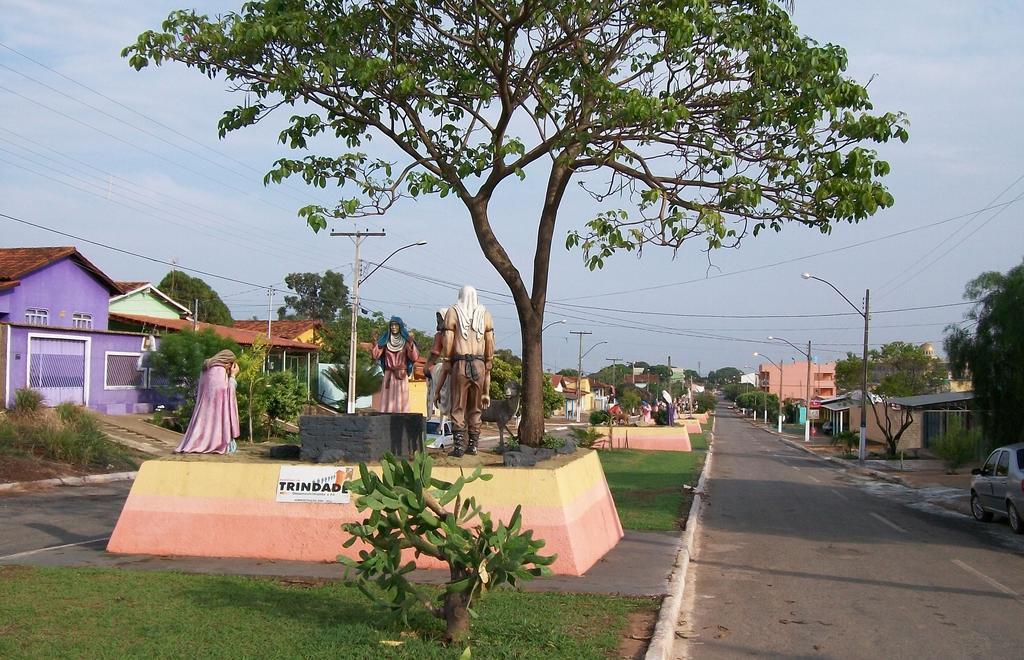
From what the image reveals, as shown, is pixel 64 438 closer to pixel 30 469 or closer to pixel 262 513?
pixel 30 469

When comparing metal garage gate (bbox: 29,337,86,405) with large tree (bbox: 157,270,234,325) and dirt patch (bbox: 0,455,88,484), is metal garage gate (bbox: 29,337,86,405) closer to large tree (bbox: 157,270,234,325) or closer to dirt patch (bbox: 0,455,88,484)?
dirt patch (bbox: 0,455,88,484)

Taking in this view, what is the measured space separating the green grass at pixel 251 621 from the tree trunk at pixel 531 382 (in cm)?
377

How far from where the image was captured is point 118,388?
32344 mm

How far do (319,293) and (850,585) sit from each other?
77.9 m

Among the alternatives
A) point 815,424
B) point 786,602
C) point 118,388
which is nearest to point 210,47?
point 786,602

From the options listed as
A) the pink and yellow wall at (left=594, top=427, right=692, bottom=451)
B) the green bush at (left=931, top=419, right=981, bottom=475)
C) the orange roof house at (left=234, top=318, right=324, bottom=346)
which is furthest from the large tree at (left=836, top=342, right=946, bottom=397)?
the orange roof house at (left=234, top=318, right=324, bottom=346)

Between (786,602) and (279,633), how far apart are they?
508 cm

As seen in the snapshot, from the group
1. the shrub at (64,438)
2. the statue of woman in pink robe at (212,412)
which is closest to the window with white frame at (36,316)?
the shrub at (64,438)

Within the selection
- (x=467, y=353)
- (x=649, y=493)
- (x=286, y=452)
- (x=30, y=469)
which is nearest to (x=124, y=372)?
(x=30, y=469)

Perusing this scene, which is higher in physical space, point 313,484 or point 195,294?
point 195,294

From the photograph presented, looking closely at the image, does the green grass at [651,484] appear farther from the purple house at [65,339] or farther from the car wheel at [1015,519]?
the purple house at [65,339]

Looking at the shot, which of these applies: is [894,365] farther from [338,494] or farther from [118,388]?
[338,494]

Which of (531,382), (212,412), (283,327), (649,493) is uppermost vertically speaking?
(283,327)

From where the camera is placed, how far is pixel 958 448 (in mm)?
32156
